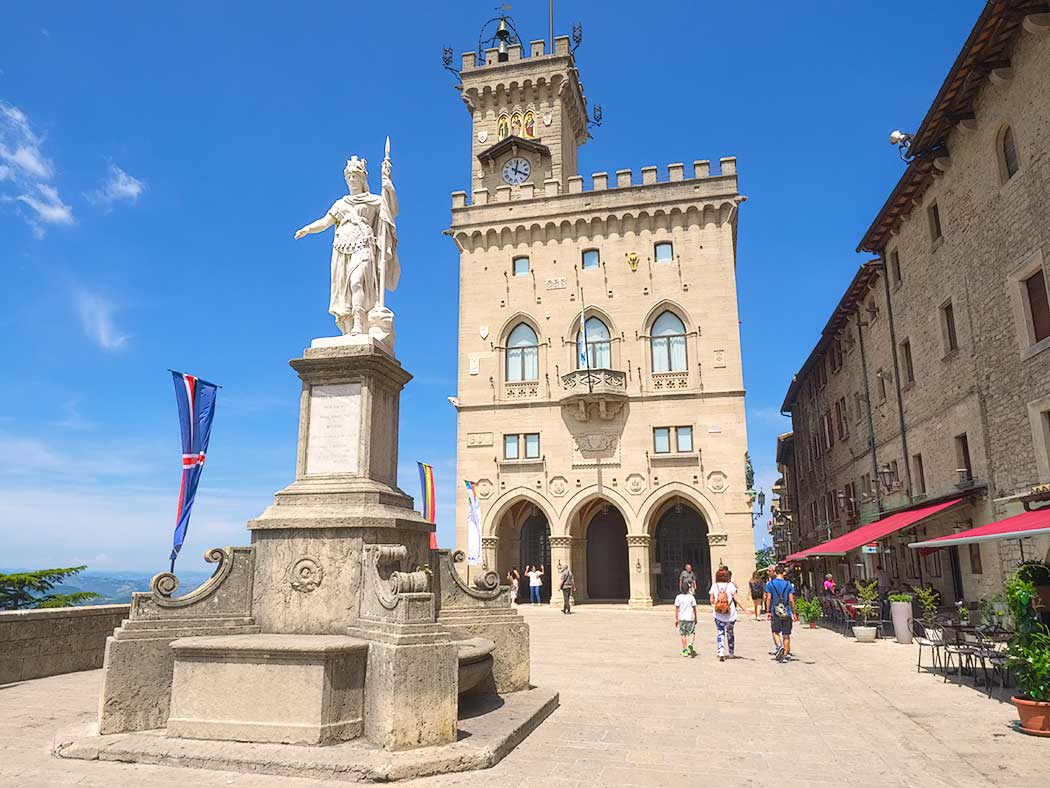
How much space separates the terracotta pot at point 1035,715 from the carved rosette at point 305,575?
731cm

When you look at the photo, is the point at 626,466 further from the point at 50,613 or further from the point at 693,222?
the point at 50,613

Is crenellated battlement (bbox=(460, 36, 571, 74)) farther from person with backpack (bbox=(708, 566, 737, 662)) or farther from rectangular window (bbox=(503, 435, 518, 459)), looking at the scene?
person with backpack (bbox=(708, 566, 737, 662))

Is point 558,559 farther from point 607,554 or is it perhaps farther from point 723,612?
point 723,612

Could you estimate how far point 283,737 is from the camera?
5.76 m

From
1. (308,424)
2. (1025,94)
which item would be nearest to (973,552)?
(1025,94)

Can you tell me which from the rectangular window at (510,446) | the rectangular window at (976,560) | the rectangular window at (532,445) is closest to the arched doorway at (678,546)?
the rectangular window at (532,445)

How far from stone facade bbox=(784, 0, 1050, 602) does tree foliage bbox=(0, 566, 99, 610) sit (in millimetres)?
22379

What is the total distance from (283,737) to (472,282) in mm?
28121

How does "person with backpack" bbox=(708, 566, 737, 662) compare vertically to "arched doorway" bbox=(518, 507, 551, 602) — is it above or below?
below

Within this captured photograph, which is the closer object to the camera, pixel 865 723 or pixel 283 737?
pixel 283 737

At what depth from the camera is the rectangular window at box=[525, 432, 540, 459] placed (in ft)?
100

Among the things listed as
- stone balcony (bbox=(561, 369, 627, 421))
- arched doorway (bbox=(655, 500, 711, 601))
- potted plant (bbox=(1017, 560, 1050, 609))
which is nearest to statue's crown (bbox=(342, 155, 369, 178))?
potted plant (bbox=(1017, 560, 1050, 609))

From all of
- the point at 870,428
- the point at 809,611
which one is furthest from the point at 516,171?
the point at 809,611

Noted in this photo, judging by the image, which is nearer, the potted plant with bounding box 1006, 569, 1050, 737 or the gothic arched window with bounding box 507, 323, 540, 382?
the potted plant with bounding box 1006, 569, 1050, 737
